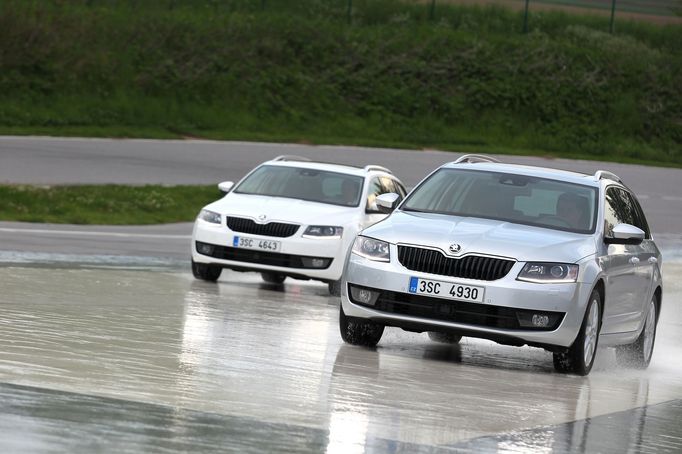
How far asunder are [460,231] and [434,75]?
136 ft

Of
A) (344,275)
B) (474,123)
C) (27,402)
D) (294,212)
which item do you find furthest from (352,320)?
(474,123)

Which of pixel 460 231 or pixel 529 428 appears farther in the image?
pixel 460 231

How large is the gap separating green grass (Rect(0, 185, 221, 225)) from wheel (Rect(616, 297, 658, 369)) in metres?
12.8

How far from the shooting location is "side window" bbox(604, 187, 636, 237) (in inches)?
528

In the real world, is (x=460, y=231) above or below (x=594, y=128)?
above

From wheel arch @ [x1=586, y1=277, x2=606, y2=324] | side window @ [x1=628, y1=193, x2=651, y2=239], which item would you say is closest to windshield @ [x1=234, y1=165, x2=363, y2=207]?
side window @ [x1=628, y1=193, x2=651, y2=239]

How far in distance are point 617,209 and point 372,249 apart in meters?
2.62

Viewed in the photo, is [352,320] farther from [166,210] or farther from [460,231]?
[166,210]

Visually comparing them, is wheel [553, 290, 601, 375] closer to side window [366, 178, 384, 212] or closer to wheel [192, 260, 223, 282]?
wheel [192, 260, 223, 282]

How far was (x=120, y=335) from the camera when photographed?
38.9 ft

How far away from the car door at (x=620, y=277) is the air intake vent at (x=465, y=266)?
1.00m

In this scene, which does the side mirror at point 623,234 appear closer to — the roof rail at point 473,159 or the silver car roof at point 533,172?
the silver car roof at point 533,172

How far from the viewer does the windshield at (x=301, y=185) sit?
19.7m

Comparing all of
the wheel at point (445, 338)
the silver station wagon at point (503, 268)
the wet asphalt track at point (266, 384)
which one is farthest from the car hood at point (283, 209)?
the silver station wagon at point (503, 268)
